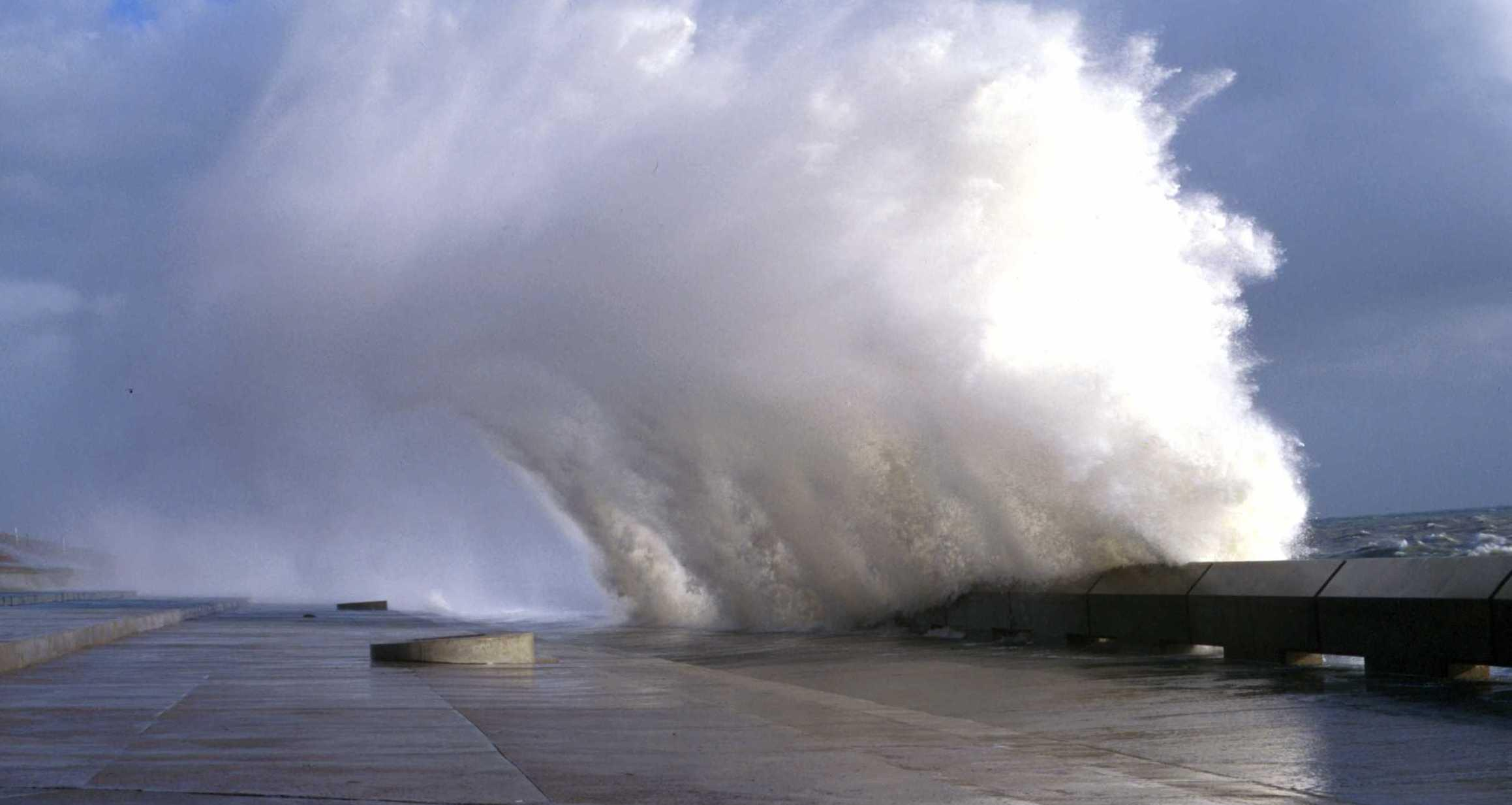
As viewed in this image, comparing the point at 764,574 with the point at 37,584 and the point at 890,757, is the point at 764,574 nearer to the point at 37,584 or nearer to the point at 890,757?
the point at 890,757

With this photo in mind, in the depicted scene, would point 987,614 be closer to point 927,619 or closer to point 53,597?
point 927,619

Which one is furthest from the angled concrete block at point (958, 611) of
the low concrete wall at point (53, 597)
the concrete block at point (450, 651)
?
the low concrete wall at point (53, 597)

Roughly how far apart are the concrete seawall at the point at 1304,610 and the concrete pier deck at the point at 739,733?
0.29 meters

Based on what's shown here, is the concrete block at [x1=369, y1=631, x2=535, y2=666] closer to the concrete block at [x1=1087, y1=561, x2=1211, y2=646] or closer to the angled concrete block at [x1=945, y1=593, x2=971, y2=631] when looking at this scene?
the concrete block at [x1=1087, y1=561, x2=1211, y2=646]

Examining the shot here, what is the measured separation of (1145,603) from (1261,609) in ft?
6.48

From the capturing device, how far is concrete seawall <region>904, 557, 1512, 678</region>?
440 inches

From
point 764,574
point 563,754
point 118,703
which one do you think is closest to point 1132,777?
point 563,754

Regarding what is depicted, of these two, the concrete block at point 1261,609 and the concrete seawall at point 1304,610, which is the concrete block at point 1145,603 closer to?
the concrete seawall at point 1304,610

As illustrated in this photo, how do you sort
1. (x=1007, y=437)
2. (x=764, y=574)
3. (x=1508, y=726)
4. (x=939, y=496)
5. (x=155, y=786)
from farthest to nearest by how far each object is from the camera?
(x=764, y=574), (x=939, y=496), (x=1007, y=437), (x=1508, y=726), (x=155, y=786)

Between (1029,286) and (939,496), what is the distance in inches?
124

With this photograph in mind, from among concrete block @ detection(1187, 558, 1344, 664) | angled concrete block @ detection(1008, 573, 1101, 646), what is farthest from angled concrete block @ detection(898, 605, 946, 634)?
concrete block @ detection(1187, 558, 1344, 664)

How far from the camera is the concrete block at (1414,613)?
11078 millimetres

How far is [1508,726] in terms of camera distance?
8.88 meters

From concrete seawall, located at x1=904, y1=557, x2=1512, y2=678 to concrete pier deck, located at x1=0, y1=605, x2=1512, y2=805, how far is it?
291mm
